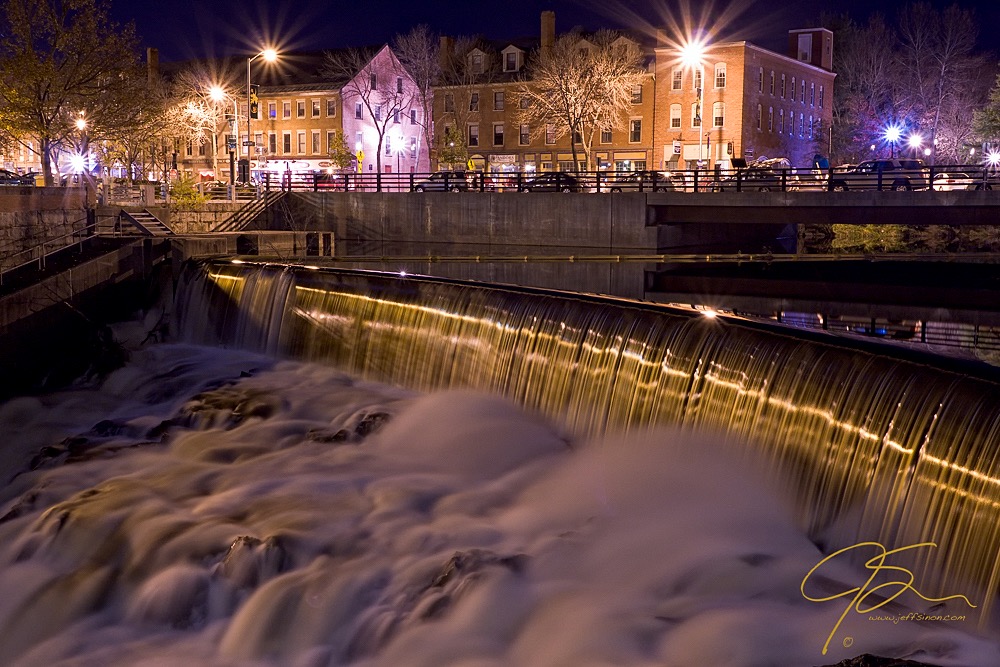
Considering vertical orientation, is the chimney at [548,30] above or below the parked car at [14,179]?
above

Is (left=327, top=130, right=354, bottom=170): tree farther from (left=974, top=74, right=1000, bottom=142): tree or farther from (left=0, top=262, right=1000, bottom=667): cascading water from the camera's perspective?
(left=0, top=262, right=1000, bottom=667): cascading water

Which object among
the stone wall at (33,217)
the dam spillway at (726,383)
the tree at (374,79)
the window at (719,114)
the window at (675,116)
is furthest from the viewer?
the tree at (374,79)

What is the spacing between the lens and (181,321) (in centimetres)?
2603

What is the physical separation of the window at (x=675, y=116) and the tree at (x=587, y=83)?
282 cm

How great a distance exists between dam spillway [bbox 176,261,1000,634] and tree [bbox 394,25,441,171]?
6293cm

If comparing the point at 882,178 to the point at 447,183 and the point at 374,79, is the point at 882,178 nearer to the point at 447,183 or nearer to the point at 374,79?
the point at 447,183

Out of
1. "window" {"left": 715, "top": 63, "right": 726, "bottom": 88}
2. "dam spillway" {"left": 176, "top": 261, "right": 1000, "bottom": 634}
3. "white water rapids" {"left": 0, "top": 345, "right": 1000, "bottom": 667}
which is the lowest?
"white water rapids" {"left": 0, "top": 345, "right": 1000, "bottom": 667}

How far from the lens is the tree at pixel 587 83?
67438 millimetres

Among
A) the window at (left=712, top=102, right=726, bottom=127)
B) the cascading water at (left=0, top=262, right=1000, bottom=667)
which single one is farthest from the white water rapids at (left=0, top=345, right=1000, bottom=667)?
the window at (left=712, top=102, right=726, bottom=127)

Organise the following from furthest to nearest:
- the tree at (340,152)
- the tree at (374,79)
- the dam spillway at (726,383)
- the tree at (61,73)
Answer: the tree at (374,79) → the tree at (340,152) → the tree at (61,73) → the dam spillway at (726,383)

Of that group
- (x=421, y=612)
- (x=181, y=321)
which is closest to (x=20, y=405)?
(x=181, y=321)

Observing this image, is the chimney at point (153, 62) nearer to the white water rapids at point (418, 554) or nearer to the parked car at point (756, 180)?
the parked car at point (756, 180)

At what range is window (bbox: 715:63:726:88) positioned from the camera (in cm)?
7025

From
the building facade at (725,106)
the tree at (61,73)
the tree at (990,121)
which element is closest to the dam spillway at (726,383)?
the tree at (61,73)
